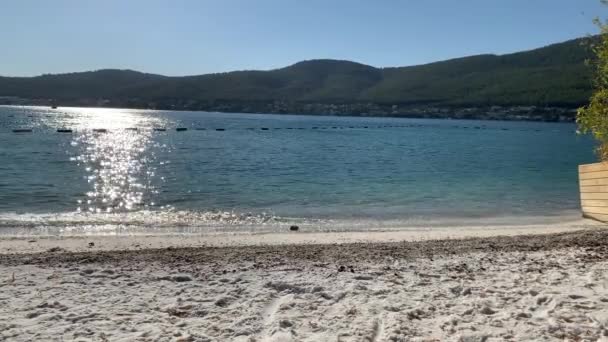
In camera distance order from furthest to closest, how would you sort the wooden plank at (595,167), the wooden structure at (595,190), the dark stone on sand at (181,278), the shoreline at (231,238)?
1. the wooden structure at (595,190)
2. the wooden plank at (595,167)
3. the shoreline at (231,238)
4. the dark stone on sand at (181,278)

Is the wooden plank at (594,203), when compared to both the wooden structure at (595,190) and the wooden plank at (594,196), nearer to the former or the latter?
the wooden structure at (595,190)

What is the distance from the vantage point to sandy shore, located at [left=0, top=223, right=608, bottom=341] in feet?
18.8

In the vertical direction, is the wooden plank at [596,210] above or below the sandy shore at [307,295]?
below

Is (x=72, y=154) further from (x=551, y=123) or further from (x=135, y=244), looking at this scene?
(x=551, y=123)

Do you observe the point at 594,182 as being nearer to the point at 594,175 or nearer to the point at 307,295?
the point at 594,175

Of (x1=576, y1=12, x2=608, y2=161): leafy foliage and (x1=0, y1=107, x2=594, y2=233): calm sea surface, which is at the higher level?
(x1=576, y1=12, x2=608, y2=161): leafy foliage

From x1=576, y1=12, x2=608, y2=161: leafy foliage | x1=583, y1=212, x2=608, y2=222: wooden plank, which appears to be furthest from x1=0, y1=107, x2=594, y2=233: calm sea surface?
x1=576, y1=12, x2=608, y2=161: leafy foliage

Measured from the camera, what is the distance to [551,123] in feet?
521

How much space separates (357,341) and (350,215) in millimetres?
12056

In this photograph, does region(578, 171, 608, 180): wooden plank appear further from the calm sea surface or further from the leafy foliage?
the calm sea surface

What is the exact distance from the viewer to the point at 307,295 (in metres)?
7.04

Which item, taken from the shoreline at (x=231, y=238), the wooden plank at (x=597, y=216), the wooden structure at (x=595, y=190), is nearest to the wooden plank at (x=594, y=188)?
the wooden structure at (x=595, y=190)

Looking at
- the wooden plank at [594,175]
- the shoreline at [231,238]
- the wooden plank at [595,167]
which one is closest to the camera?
the shoreline at [231,238]

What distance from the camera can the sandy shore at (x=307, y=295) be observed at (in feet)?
18.8
